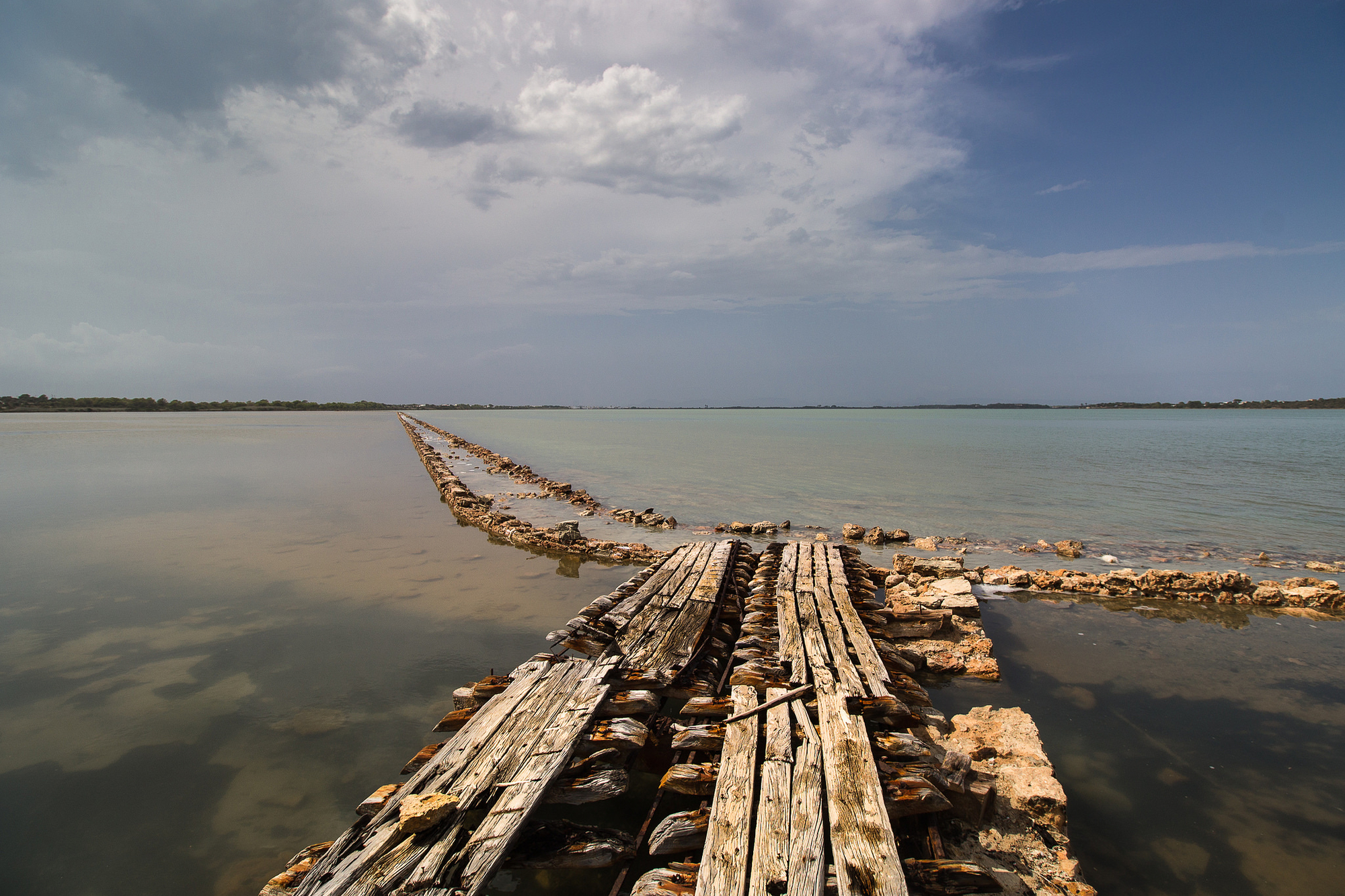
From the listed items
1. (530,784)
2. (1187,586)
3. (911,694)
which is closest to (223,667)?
(530,784)

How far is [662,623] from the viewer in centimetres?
546

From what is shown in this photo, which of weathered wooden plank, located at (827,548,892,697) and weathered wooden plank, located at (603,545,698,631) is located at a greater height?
weathered wooden plank, located at (603,545,698,631)

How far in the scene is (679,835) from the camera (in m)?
2.73

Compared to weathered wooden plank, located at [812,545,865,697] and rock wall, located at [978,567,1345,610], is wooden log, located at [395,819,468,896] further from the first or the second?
rock wall, located at [978,567,1345,610]

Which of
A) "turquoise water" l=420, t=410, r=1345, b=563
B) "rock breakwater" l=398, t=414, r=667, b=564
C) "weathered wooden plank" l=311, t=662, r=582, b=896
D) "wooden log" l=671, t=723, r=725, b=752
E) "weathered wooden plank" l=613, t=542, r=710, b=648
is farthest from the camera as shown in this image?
"turquoise water" l=420, t=410, r=1345, b=563

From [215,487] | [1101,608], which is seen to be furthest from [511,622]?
[215,487]

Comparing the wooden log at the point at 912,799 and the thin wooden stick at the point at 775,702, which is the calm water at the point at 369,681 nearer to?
the thin wooden stick at the point at 775,702

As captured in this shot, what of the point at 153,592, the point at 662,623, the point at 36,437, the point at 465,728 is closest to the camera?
the point at 465,728

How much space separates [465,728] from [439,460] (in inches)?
890

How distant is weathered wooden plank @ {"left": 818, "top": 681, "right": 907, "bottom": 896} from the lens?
240 cm

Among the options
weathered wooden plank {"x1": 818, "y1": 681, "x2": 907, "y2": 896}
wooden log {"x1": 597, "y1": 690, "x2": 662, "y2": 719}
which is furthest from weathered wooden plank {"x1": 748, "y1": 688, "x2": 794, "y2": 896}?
wooden log {"x1": 597, "y1": 690, "x2": 662, "y2": 719}

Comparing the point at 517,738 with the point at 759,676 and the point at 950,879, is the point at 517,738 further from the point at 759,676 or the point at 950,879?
the point at 950,879

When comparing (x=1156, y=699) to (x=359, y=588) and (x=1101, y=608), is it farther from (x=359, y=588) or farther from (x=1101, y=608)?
(x=359, y=588)

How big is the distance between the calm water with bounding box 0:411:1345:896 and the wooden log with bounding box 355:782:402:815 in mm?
736
